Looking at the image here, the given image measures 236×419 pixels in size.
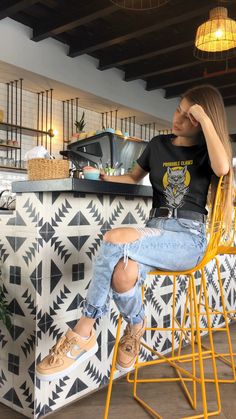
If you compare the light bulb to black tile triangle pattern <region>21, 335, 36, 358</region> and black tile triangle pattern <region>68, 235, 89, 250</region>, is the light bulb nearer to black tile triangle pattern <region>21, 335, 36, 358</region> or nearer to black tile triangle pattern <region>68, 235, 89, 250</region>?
black tile triangle pattern <region>68, 235, 89, 250</region>

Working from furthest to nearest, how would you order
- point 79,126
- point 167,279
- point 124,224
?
point 79,126 → point 167,279 → point 124,224

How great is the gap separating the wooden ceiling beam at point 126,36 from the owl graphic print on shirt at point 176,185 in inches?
125

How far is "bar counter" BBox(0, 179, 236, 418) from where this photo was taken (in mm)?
1728

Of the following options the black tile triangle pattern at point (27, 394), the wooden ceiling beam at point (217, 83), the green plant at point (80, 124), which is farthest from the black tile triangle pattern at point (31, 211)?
the wooden ceiling beam at point (217, 83)

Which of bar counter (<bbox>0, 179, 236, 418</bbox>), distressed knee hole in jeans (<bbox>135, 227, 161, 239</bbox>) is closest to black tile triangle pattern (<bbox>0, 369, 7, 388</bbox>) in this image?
bar counter (<bbox>0, 179, 236, 418</bbox>)


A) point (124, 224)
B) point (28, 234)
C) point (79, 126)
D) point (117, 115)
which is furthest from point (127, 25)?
point (28, 234)

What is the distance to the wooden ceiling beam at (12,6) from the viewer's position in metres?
4.04

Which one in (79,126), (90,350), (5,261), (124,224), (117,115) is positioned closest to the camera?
(90,350)

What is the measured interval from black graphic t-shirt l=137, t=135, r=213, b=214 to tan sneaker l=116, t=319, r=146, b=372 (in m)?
0.52

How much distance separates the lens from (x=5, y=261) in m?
1.88

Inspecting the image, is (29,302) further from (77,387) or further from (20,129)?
(20,129)

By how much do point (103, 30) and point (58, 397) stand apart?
14.5ft

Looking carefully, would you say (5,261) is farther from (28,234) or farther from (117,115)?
(117,115)

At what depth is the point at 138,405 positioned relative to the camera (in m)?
1.86
